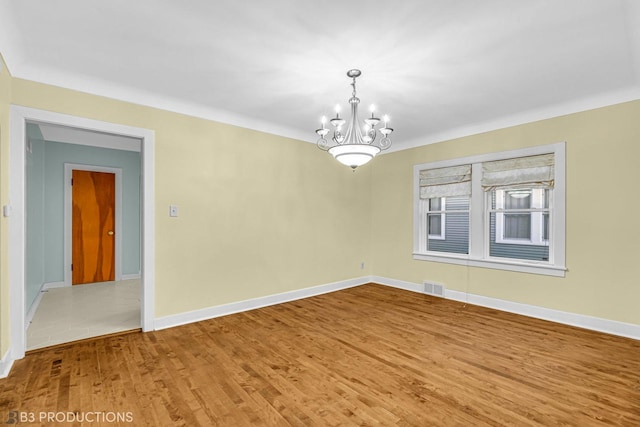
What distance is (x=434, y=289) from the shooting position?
16.4ft

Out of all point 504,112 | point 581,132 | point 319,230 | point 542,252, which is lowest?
point 542,252

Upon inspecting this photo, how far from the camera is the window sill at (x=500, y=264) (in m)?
3.86

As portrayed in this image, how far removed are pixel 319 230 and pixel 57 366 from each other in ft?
11.8

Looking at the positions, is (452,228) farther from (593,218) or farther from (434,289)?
(593,218)

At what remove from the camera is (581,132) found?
3686mm

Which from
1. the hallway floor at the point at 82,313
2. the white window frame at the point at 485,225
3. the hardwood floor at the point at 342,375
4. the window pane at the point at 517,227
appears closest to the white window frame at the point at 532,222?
the window pane at the point at 517,227

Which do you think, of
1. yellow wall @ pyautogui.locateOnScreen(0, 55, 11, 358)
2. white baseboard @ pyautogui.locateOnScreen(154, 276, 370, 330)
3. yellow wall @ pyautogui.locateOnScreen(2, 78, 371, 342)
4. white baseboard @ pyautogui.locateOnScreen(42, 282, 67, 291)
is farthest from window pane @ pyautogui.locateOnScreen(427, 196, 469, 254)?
white baseboard @ pyautogui.locateOnScreen(42, 282, 67, 291)

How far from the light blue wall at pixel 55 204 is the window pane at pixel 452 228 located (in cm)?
580

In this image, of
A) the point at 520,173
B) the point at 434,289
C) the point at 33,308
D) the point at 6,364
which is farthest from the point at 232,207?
the point at 520,173

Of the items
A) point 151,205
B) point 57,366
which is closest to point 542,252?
point 151,205

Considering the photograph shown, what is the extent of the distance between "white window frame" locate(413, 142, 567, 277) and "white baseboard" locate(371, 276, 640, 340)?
18.4 inches

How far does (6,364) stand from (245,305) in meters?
2.34

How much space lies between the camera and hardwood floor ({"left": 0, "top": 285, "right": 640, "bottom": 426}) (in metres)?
2.04

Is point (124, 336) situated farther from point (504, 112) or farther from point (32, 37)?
point (504, 112)
